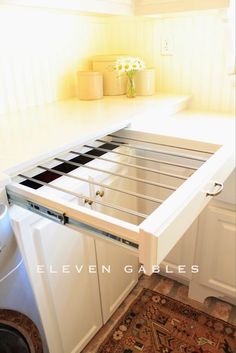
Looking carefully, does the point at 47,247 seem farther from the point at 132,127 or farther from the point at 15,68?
the point at 15,68

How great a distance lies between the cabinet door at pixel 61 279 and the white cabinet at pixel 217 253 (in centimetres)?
52

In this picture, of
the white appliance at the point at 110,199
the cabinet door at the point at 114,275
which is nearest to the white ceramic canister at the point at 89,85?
the white appliance at the point at 110,199

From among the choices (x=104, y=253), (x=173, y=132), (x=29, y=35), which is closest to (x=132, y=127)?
(x=173, y=132)

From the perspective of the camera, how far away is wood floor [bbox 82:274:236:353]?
135cm

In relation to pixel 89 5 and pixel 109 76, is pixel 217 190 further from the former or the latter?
pixel 109 76

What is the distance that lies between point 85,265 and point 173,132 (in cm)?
63

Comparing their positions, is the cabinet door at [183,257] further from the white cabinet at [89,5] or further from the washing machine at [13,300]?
the white cabinet at [89,5]

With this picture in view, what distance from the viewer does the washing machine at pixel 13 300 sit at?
0.71 meters

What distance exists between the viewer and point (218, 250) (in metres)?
1.34

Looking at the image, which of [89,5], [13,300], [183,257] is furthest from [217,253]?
[89,5]

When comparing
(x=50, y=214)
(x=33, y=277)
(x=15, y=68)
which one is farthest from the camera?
(x=15, y=68)

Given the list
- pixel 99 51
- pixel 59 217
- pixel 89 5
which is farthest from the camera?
pixel 99 51

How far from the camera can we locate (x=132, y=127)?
122cm

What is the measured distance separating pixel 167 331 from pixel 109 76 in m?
1.32
